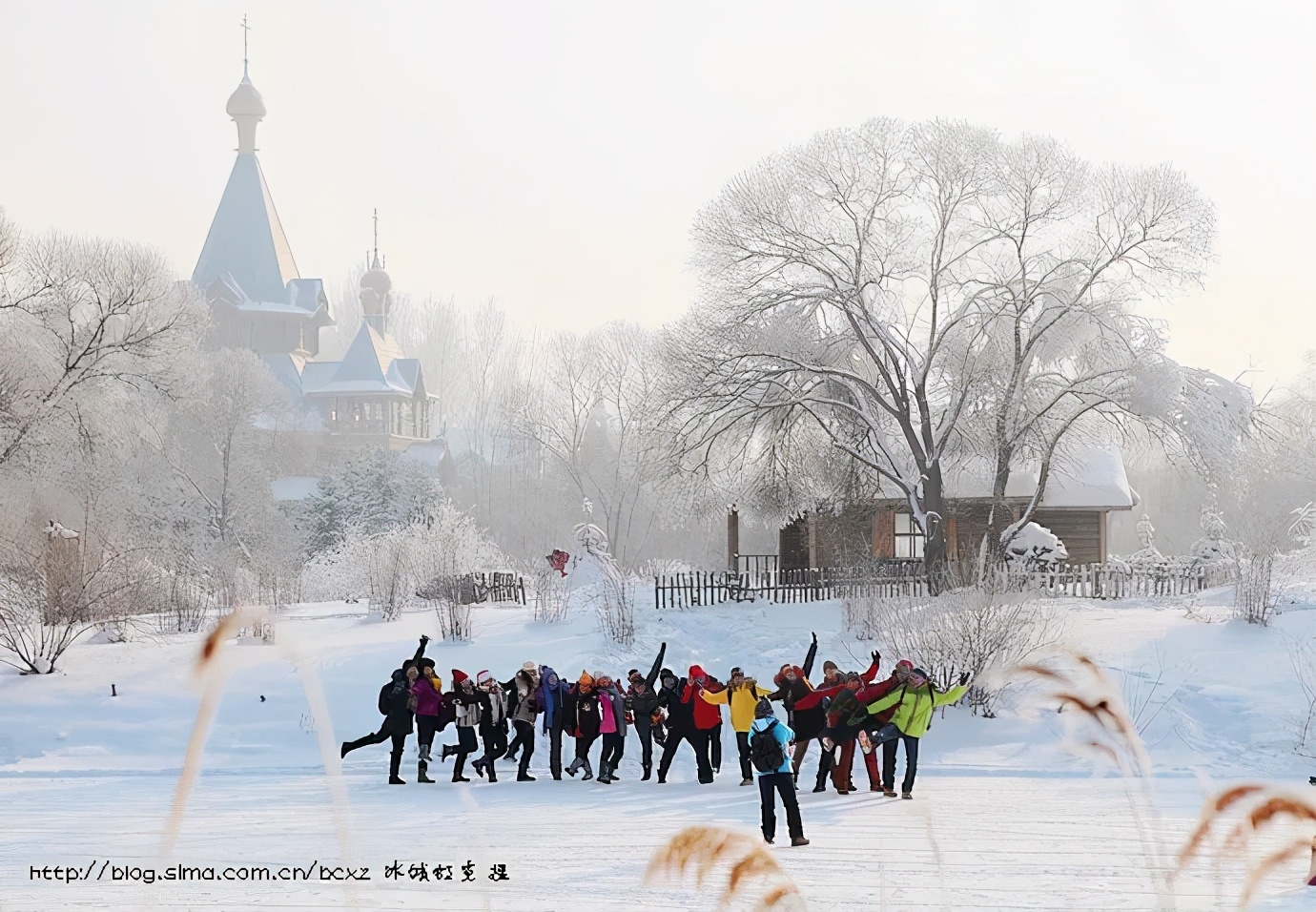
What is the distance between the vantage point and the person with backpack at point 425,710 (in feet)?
47.2

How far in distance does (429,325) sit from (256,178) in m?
19.5

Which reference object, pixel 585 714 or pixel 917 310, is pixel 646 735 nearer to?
pixel 585 714

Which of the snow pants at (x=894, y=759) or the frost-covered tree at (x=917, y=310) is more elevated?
the frost-covered tree at (x=917, y=310)

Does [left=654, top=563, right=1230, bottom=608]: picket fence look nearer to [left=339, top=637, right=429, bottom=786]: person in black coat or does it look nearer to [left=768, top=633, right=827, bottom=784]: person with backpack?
[left=768, top=633, right=827, bottom=784]: person with backpack

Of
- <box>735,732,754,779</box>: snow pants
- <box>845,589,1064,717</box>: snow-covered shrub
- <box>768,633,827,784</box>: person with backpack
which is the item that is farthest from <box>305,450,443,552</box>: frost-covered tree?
<box>768,633,827,784</box>: person with backpack

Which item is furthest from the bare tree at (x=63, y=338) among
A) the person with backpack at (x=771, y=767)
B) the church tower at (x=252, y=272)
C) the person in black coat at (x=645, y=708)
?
the church tower at (x=252, y=272)

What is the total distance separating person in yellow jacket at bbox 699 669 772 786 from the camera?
13.9 metres

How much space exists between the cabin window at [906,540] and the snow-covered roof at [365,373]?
39515mm

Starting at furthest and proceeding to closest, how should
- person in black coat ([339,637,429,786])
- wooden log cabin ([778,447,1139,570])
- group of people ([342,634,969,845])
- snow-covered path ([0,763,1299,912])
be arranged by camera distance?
wooden log cabin ([778,447,1139,570]), person in black coat ([339,637,429,786]), group of people ([342,634,969,845]), snow-covered path ([0,763,1299,912])

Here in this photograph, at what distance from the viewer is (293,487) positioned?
60.6 meters

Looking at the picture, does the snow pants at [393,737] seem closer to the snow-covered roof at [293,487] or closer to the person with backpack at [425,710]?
the person with backpack at [425,710]

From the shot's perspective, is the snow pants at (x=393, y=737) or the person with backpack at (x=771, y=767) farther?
the snow pants at (x=393, y=737)

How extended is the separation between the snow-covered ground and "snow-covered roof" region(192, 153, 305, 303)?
49898 mm

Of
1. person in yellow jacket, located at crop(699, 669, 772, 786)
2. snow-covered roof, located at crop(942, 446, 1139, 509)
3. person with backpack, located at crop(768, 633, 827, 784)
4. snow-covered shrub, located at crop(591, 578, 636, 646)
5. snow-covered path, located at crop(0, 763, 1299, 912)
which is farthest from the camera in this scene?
snow-covered roof, located at crop(942, 446, 1139, 509)
